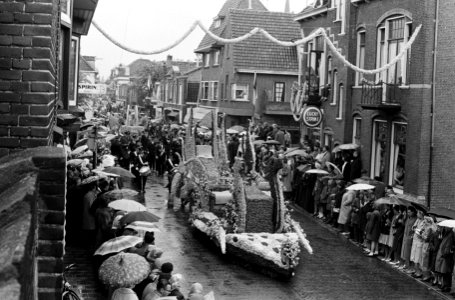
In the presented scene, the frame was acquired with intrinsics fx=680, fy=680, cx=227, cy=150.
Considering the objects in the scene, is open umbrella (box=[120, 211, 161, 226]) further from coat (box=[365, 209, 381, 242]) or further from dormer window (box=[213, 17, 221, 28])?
dormer window (box=[213, 17, 221, 28])

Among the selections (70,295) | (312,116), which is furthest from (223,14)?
(70,295)

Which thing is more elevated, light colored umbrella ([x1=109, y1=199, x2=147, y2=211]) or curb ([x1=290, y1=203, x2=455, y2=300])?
light colored umbrella ([x1=109, y1=199, x2=147, y2=211])

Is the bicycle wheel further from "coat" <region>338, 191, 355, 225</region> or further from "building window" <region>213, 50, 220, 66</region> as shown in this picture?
"building window" <region>213, 50, 220, 66</region>

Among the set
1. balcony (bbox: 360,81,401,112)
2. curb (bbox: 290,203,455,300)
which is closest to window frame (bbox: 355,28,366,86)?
balcony (bbox: 360,81,401,112)

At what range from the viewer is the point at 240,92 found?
47562 millimetres

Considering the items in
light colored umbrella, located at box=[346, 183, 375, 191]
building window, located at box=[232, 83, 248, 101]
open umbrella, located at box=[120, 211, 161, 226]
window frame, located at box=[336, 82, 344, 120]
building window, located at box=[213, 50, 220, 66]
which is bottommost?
open umbrella, located at box=[120, 211, 161, 226]

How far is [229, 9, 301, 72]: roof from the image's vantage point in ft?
154

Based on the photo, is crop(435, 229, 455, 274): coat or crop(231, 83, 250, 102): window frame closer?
crop(435, 229, 455, 274): coat

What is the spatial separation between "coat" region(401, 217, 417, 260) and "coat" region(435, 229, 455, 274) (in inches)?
61.2

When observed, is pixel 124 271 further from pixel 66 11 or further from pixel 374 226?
pixel 374 226

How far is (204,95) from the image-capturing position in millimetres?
55781

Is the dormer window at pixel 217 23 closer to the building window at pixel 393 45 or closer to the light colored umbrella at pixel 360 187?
the building window at pixel 393 45

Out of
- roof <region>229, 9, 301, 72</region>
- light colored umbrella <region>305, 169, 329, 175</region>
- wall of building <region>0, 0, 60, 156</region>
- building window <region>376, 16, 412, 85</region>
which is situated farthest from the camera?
roof <region>229, 9, 301, 72</region>

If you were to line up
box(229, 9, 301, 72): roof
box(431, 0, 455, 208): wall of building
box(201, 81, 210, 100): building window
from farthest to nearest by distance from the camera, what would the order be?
1. box(201, 81, 210, 100): building window
2. box(229, 9, 301, 72): roof
3. box(431, 0, 455, 208): wall of building
